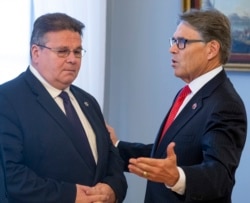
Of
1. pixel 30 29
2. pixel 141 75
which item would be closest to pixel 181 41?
pixel 30 29

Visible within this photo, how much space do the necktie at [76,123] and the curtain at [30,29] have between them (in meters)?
0.62

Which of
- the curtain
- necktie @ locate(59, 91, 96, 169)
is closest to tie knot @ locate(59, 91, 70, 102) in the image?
necktie @ locate(59, 91, 96, 169)

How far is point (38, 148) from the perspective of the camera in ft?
5.46

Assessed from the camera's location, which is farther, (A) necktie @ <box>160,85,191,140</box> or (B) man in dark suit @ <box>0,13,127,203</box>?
(A) necktie @ <box>160,85,191,140</box>

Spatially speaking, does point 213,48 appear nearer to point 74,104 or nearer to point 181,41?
point 181,41

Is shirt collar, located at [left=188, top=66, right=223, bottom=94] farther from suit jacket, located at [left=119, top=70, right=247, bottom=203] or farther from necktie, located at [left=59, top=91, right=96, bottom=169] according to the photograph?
necktie, located at [left=59, top=91, right=96, bottom=169]

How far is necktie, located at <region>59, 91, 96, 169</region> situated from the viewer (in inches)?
70.1

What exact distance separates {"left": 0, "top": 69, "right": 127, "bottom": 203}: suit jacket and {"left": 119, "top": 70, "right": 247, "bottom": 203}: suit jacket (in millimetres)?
278

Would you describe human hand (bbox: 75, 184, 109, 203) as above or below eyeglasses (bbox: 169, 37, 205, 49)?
below

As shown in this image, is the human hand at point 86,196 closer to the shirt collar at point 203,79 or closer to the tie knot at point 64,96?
the tie knot at point 64,96

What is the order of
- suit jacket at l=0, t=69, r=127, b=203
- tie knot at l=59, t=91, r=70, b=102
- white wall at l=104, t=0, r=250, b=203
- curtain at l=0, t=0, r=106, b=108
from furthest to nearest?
white wall at l=104, t=0, r=250, b=203 < curtain at l=0, t=0, r=106, b=108 < tie knot at l=59, t=91, r=70, b=102 < suit jacket at l=0, t=69, r=127, b=203

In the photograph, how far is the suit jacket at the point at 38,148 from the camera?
162cm

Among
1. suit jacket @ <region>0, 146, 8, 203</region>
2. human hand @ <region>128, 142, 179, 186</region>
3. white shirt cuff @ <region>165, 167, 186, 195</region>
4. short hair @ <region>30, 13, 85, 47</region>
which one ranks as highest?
short hair @ <region>30, 13, 85, 47</region>

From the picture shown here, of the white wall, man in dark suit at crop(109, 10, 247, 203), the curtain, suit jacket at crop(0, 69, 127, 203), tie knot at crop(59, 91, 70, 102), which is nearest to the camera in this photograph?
man in dark suit at crop(109, 10, 247, 203)
